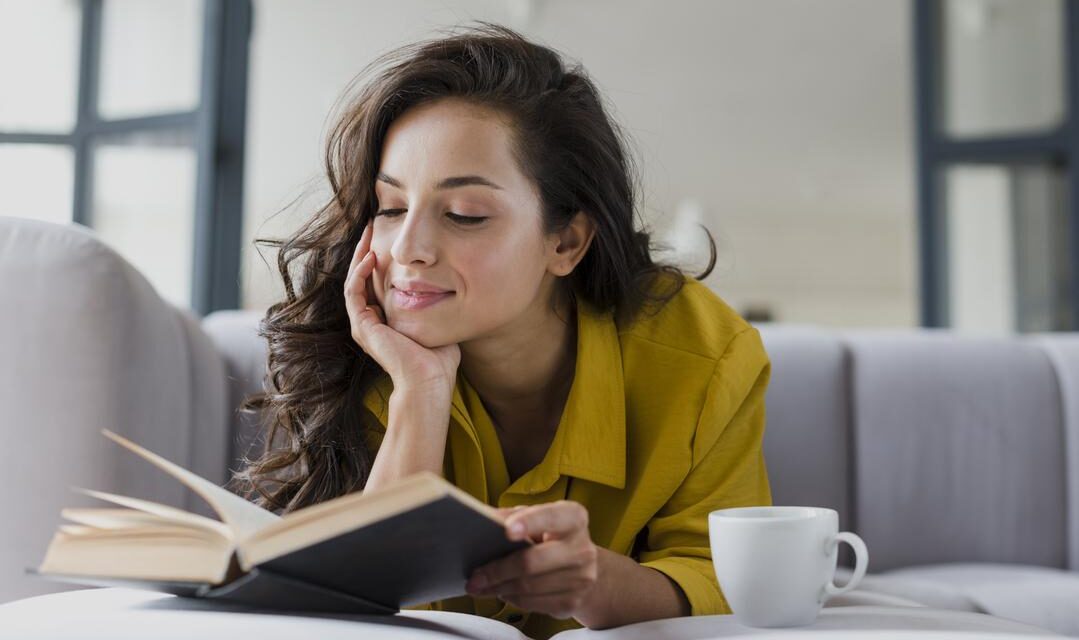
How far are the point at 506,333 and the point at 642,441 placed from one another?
229 mm

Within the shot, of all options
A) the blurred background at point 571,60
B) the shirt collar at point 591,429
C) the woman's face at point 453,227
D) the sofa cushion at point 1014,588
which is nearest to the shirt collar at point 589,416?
the shirt collar at point 591,429

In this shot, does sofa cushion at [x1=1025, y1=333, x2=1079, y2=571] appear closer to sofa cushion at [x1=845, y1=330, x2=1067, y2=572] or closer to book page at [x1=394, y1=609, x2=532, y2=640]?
sofa cushion at [x1=845, y1=330, x2=1067, y2=572]

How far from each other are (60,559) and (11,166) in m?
2.57

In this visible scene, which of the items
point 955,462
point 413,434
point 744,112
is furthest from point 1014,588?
point 744,112

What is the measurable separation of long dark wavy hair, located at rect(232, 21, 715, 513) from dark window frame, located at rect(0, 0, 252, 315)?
1.51 m

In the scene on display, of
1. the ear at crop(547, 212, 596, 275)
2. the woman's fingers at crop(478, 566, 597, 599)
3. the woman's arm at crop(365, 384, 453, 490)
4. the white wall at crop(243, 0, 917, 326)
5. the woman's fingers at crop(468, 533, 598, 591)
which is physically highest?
the white wall at crop(243, 0, 917, 326)

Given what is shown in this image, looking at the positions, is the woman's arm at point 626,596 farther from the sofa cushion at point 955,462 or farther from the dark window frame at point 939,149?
the dark window frame at point 939,149

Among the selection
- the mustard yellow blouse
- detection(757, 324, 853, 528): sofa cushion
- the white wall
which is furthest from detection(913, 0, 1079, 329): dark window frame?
the mustard yellow blouse

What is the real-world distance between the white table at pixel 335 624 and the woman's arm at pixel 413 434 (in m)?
0.23

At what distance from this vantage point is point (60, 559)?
30.0 inches

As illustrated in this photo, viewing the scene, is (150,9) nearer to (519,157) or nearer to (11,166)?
(11,166)

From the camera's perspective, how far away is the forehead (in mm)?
1241

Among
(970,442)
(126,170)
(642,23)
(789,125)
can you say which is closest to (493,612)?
(970,442)

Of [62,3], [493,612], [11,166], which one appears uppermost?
[62,3]
